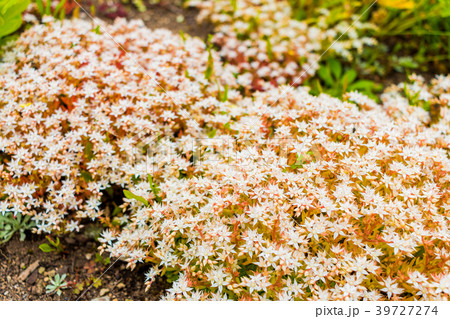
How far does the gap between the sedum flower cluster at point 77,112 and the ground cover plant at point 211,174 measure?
2cm

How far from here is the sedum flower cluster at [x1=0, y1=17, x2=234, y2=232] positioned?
2746 mm

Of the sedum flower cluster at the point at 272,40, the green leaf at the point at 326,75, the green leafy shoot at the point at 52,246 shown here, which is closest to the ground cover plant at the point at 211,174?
the green leafy shoot at the point at 52,246

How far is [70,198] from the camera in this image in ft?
9.02

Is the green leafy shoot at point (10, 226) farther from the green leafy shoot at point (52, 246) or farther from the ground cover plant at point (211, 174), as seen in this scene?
the green leafy shoot at point (52, 246)

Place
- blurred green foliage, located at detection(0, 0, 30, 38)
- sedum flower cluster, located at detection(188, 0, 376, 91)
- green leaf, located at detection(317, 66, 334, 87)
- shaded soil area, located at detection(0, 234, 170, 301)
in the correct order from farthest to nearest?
green leaf, located at detection(317, 66, 334, 87), sedum flower cluster, located at detection(188, 0, 376, 91), blurred green foliage, located at detection(0, 0, 30, 38), shaded soil area, located at detection(0, 234, 170, 301)

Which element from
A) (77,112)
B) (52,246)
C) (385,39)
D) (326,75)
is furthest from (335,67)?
(52,246)

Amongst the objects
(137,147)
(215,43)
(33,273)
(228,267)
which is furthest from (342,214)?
(215,43)

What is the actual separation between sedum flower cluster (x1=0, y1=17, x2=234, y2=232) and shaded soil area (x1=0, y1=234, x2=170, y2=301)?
248 millimetres

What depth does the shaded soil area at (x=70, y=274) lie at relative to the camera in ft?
8.95

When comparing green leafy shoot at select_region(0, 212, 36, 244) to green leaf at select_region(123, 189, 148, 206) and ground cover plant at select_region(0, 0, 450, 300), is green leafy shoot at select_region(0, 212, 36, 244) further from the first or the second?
green leaf at select_region(123, 189, 148, 206)

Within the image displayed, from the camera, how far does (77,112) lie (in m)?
2.96

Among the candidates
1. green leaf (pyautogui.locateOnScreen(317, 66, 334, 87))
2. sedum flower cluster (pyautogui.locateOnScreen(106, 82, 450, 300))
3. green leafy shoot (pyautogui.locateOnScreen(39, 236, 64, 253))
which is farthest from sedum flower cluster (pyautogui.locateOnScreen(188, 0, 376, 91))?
green leafy shoot (pyautogui.locateOnScreen(39, 236, 64, 253))

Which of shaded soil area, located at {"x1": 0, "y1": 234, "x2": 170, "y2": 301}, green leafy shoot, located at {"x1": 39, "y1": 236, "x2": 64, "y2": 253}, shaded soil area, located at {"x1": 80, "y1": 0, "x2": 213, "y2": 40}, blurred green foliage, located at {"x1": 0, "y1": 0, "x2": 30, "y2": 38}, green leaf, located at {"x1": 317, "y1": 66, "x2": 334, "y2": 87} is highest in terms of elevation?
blurred green foliage, located at {"x1": 0, "y1": 0, "x2": 30, "y2": 38}

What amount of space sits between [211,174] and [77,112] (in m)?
1.26
